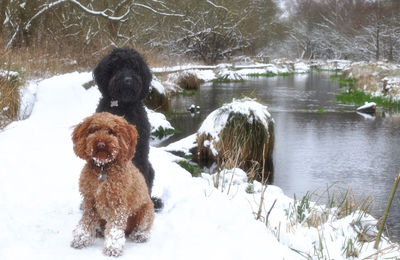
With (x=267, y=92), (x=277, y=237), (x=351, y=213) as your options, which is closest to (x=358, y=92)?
(x=267, y=92)

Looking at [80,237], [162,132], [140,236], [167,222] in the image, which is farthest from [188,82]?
[80,237]

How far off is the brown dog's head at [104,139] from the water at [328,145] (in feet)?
10.4

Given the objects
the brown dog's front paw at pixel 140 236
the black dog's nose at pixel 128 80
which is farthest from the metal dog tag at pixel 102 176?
the black dog's nose at pixel 128 80

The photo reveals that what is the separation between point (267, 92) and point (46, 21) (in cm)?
1025

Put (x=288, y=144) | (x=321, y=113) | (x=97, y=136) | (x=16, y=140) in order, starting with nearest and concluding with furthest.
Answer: (x=97, y=136) → (x=16, y=140) → (x=288, y=144) → (x=321, y=113)

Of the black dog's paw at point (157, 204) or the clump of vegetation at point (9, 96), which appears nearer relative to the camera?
the black dog's paw at point (157, 204)

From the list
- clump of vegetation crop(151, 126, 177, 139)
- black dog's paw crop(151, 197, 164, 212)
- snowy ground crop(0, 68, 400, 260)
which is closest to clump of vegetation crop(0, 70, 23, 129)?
snowy ground crop(0, 68, 400, 260)

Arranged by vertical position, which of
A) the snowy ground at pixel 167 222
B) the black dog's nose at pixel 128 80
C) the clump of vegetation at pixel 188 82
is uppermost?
the black dog's nose at pixel 128 80

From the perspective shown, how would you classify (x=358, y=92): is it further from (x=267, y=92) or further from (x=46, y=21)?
(x=46, y=21)

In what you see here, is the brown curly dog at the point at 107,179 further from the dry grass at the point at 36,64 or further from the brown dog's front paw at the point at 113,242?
the dry grass at the point at 36,64

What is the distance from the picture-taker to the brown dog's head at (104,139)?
2.57 metres

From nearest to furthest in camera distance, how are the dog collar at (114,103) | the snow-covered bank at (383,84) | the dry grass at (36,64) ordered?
1. the dog collar at (114,103)
2. the dry grass at (36,64)
3. the snow-covered bank at (383,84)

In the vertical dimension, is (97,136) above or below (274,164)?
above

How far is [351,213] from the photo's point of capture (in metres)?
4.67
